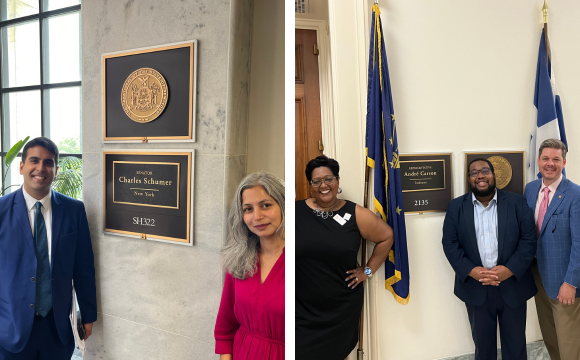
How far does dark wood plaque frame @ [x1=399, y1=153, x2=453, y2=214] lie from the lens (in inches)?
23.3

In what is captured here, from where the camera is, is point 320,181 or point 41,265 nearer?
point 41,265

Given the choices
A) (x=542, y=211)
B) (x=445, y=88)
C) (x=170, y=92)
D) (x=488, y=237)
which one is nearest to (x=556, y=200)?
(x=542, y=211)

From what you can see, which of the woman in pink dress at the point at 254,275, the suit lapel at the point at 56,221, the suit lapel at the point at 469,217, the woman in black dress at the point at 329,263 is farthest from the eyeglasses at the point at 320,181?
the suit lapel at the point at 56,221

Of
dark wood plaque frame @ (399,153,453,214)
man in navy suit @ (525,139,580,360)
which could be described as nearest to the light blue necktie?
dark wood plaque frame @ (399,153,453,214)

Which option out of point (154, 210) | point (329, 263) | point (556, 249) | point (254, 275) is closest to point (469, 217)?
point (556, 249)

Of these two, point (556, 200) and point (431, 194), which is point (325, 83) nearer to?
point (431, 194)

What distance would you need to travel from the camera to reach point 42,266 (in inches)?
16.9

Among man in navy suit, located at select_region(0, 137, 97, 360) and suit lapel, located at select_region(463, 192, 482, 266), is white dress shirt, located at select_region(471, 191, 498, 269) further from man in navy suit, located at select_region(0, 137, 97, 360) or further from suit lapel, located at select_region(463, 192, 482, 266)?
man in navy suit, located at select_region(0, 137, 97, 360)

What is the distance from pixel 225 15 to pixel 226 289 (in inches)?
13.9

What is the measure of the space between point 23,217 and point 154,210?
0.70 feet

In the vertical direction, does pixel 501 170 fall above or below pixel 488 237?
above

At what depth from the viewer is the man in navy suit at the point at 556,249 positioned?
23.1 inches

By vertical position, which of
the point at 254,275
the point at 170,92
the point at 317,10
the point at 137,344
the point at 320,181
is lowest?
the point at 137,344

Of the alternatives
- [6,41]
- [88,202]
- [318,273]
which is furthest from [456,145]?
[6,41]
